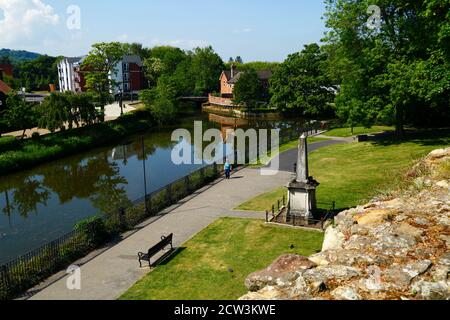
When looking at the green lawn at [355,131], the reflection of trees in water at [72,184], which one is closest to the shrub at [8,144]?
the reflection of trees in water at [72,184]

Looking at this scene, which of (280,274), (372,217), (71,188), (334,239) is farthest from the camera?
(71,188)

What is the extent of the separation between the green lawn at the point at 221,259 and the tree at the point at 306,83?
46.7 metres

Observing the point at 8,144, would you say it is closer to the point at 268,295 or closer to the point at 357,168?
the point at 357,168

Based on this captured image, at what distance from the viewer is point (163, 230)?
19.9 m

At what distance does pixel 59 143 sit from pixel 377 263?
4352 centimetres

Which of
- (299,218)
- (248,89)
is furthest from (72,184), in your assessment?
(248,89)

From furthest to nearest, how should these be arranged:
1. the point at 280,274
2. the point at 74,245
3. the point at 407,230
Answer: the point at 74,245, the point at 407,230, the point at 280,274

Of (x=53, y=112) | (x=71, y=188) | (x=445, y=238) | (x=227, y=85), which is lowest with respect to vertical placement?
(x=71, y=188)

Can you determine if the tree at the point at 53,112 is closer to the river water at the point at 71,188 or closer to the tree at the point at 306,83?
the river water at the point at 71,188

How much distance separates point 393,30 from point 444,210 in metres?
25.7

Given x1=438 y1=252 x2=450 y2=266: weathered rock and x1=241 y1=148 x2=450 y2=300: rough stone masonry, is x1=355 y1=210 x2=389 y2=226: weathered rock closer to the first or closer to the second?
x1=241 y1=148 x2=450 y2=300: rough stone masonry

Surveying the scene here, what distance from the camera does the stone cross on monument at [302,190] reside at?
19.3 metres
